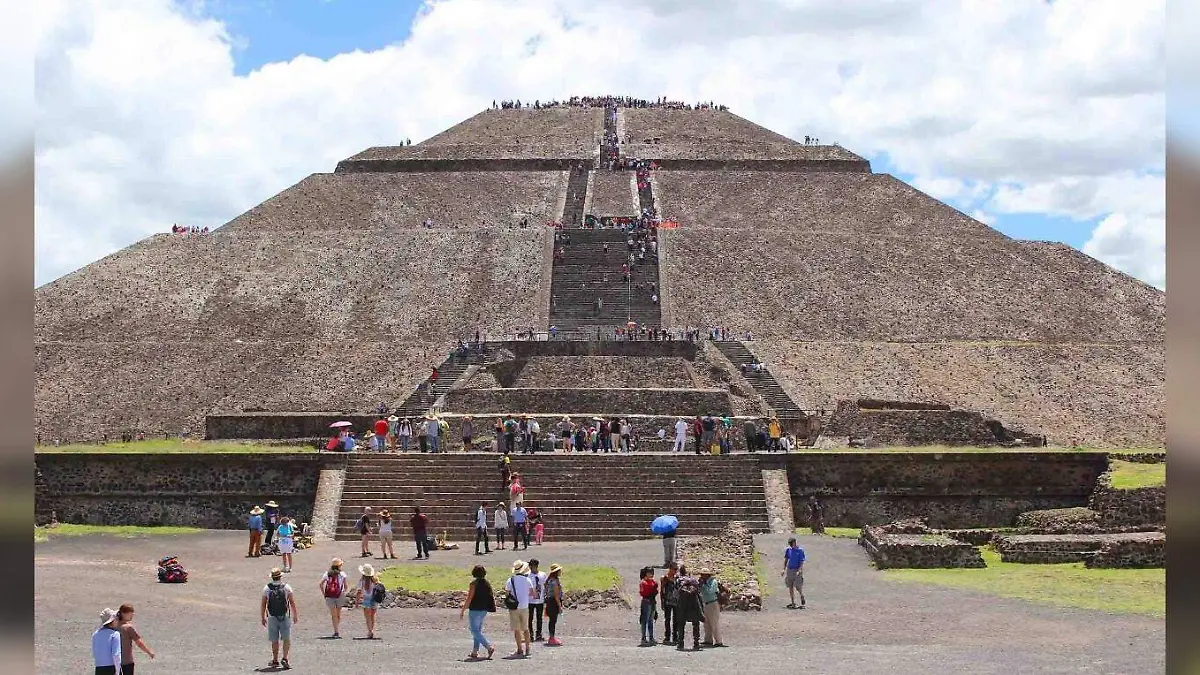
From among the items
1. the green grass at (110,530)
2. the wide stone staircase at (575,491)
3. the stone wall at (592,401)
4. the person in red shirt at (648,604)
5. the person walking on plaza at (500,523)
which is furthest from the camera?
the stone wall at (592,401)

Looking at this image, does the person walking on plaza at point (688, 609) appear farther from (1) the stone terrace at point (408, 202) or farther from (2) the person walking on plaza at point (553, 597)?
(1) the stone terrace at point (408, 202)

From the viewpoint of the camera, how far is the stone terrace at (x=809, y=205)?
68000mm

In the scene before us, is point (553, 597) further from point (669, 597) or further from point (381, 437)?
point (381, 437)

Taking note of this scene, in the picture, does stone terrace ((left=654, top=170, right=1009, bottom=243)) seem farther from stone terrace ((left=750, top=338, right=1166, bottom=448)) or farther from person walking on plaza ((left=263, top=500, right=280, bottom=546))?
person walking on plaza ((left=263, top=500, right=280, bottom=546))

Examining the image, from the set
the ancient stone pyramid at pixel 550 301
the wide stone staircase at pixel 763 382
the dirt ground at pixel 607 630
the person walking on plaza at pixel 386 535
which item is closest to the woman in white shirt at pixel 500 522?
the dirt ground at pixel 607 630

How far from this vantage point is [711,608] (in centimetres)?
1728

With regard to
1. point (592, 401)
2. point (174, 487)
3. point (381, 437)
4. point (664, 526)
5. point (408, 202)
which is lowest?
point (664, 526)

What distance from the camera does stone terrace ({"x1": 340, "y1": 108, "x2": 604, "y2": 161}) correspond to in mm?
84562

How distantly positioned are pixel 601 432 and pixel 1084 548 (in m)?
12.0

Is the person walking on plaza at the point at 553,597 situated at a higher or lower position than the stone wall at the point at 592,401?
lower

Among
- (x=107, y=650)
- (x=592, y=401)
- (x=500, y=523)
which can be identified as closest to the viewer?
(x=107, y=650)

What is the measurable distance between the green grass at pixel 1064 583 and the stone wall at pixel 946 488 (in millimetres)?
5753

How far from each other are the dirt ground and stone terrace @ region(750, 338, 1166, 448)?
63.2 ft

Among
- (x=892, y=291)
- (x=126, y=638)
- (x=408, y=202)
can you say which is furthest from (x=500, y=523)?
(x=408, y=202)
